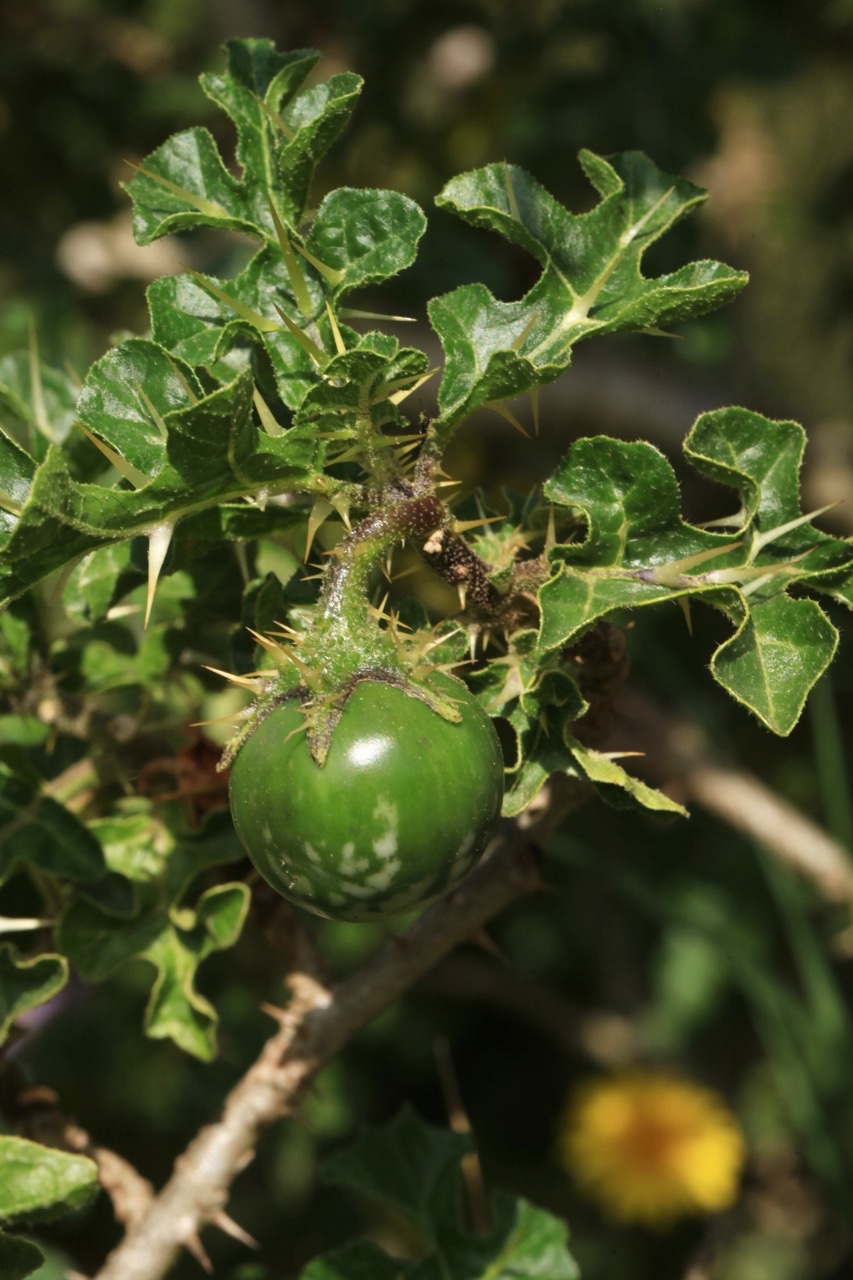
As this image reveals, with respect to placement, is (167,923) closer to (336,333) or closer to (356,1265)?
(356,1265)

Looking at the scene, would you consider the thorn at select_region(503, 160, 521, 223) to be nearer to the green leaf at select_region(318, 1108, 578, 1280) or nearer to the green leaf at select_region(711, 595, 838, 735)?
the green leaf at select_region(711, 595, 838, 735)

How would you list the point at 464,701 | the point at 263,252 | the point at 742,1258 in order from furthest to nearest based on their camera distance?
the point at 742,1258 < the point at 263,252 < the point at 464,701

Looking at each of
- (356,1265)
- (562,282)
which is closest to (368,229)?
(562,282)

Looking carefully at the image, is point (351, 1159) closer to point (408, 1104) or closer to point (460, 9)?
point (408, 1104)

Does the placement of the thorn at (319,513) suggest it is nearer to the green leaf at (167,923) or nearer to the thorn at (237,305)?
the thorn at (237,305)

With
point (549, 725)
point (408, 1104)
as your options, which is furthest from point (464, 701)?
point (408, 1104)

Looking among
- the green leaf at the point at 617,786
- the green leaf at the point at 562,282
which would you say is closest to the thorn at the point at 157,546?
the green leaf at the point at 562,282
